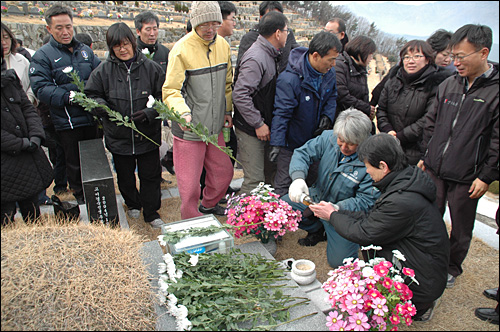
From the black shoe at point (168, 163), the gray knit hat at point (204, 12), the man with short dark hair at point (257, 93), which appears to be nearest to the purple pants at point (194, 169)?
the man with short dark hair at point (257, 93)

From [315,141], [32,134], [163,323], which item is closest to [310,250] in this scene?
[315,141]

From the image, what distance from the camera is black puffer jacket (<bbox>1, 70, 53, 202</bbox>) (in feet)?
7.91

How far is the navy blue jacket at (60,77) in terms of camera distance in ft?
10.6

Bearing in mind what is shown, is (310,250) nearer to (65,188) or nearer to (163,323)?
(163,323)

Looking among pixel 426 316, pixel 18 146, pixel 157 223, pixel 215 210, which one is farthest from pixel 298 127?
pixel 18 146

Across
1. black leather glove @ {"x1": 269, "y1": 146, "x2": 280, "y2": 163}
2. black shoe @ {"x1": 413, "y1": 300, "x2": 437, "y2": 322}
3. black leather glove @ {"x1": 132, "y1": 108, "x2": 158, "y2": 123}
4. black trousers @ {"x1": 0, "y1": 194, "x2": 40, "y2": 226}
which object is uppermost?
black leather glove @ {"x1": 132, "y1": 108, "x2": 158, "y2": 123}

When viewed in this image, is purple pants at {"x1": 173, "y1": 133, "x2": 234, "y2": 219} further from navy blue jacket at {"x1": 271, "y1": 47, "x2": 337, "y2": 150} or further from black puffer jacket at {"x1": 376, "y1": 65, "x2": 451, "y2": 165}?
black puffer jacket at {"x1": 376, "y1": 65, "x2": 451, "y2": 165}

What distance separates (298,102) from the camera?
→ 129 inches

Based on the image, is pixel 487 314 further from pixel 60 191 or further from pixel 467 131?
pixel 60 191

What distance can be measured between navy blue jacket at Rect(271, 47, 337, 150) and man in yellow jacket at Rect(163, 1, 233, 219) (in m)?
0.53

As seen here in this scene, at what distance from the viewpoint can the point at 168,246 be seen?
227 centimetres

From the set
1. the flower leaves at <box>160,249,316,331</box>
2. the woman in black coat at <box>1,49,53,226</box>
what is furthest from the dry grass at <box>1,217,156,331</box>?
the woman in black coat at <box>1,49,53,226</box>

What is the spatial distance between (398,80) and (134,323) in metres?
3.22

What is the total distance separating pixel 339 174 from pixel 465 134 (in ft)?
3.21
